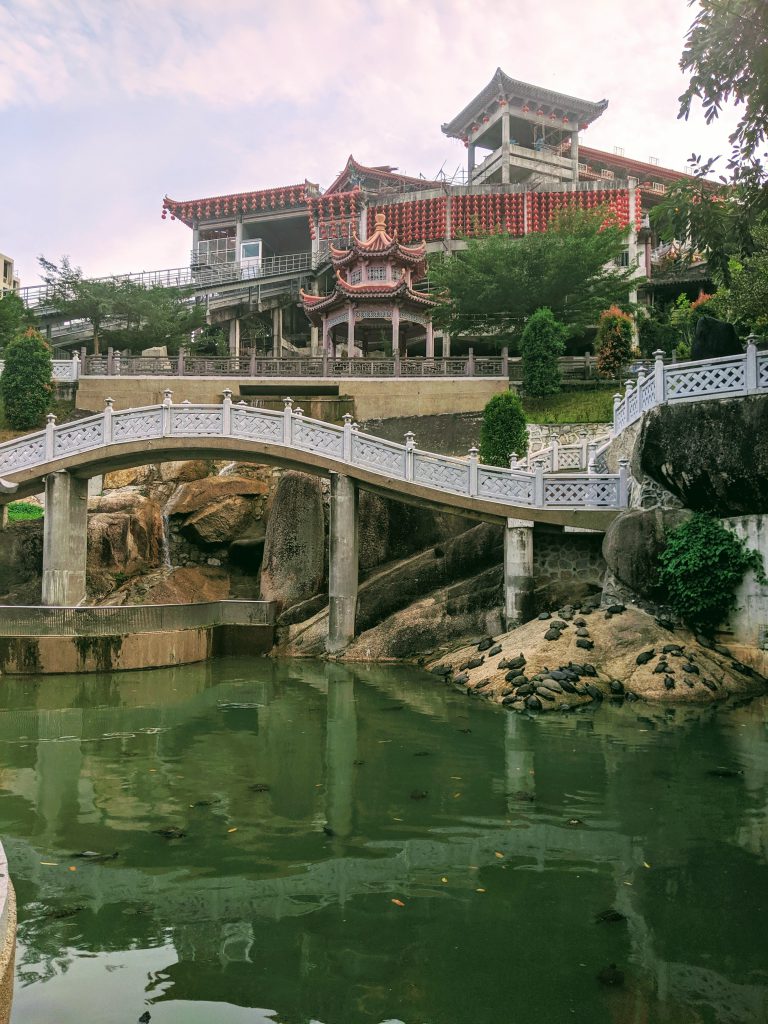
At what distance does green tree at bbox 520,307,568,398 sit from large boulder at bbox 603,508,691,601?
476 inches

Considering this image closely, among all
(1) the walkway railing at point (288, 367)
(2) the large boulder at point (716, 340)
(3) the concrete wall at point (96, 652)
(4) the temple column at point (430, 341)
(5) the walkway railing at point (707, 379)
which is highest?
(4) the temple column at point (430, 341)

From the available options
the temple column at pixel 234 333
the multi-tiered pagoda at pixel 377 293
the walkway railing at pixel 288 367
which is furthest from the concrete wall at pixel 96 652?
the temple column at pixel 234 333

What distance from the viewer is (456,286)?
97.2 feet

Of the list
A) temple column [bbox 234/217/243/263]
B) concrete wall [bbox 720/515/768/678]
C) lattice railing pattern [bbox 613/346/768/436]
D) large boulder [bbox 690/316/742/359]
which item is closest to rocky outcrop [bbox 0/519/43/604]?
lattice railing pattern [bbox 613/346/768/436]

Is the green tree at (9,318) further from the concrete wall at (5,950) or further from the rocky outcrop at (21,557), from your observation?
the concrete wall at (5,950)

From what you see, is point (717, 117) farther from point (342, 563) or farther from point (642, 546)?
point (342, 563)

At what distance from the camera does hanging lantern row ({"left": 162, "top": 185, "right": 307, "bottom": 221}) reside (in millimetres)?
43531

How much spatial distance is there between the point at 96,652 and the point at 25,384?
13714 millimetres

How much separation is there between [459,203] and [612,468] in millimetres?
24576

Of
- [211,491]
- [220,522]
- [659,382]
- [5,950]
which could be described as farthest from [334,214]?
[5,950]

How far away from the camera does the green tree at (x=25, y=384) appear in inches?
1024

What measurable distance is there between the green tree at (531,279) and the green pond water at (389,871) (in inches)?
814

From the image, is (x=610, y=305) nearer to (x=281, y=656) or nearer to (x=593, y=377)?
(x=593, y=377)

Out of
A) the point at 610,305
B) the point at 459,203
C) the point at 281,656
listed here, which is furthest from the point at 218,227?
the point at 281,656
